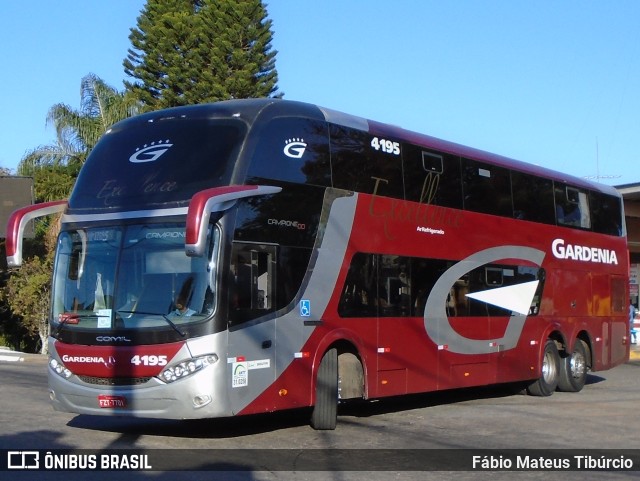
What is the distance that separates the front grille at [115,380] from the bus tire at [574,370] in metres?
10.8

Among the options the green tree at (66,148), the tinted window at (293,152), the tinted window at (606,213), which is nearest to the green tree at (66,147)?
the green tree at (66,148)

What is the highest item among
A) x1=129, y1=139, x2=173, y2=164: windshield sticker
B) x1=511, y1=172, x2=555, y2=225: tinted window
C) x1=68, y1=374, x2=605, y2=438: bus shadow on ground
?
x1=511, y1=172, x2=555, y2=225: tinted window

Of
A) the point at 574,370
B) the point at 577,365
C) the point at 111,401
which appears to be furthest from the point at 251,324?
the point at 577,365

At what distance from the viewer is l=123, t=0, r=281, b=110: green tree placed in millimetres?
39625

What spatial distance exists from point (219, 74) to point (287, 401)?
98.3 ft

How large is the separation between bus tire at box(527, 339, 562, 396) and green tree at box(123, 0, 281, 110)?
23.9m

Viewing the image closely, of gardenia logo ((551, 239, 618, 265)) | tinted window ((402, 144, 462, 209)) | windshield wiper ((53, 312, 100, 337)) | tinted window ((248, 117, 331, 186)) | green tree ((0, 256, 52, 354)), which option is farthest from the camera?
green tree ((0, 256, 52, 354))

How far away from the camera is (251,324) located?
36.2ft

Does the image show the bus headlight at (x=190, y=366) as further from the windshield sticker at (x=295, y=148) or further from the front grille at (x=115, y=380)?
the windshield sticker at (x=295, y=148)

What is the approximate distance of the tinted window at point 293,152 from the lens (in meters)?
11.4

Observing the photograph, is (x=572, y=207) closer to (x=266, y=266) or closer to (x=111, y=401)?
(x=266, y=266)

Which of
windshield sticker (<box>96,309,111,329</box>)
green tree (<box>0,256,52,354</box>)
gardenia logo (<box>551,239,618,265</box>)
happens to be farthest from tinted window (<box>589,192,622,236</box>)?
green tree (<box>0,256,52,354</box>)

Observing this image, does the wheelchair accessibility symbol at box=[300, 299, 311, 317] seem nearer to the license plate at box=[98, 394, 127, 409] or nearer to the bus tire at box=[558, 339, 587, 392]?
the license plate at box=[98, 394, 127, 409]

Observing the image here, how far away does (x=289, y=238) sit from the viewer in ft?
38.6
